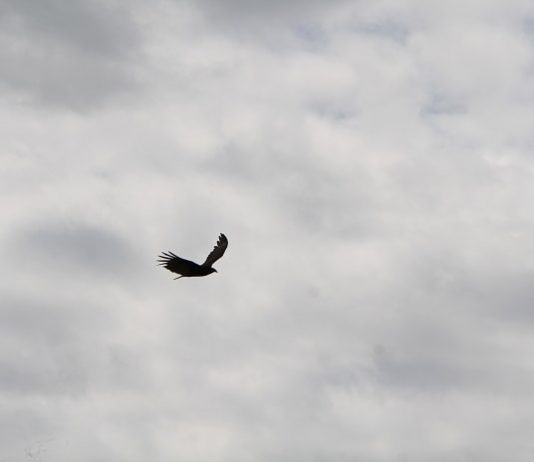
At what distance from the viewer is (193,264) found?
7769 cm

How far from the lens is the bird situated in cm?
7606

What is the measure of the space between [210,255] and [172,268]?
23.8ft

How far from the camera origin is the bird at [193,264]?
76062 mm

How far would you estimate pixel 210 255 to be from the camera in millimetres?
83500

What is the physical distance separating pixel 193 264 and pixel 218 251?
23.3ft

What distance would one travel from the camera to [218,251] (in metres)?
84.6

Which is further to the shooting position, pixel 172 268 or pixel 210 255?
pixel 210 255

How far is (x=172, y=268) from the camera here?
76625mm

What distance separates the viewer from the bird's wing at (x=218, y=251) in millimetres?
83250

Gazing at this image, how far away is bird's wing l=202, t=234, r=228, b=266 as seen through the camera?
83250 millimetres
